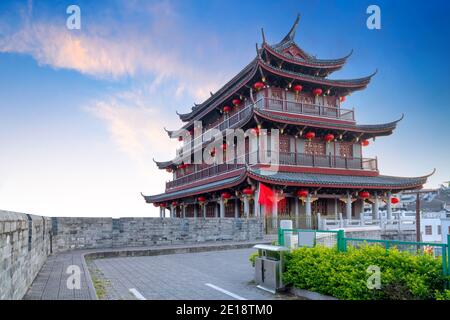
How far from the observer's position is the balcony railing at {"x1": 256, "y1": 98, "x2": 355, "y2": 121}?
1010 inches

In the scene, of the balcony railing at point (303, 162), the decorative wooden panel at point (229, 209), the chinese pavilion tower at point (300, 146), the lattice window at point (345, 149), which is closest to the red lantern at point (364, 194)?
the chinese pavilion tower at point (300, 146)

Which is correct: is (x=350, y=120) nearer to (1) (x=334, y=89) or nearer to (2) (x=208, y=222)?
(1) (x=334, y=89)

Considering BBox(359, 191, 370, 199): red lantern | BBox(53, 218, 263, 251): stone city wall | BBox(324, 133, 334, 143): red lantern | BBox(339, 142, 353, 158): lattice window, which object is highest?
BBox(324, 133, 334, 143): red lantern

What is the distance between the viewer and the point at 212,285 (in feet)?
30.5

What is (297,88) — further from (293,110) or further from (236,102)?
(236,102)

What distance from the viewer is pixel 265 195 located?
22250 millimetres

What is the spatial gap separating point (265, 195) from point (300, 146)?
5969 mm

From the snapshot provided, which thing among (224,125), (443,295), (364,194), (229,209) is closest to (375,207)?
(364,194)

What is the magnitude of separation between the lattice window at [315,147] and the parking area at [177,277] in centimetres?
1342

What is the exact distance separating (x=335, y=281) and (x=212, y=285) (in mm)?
3256

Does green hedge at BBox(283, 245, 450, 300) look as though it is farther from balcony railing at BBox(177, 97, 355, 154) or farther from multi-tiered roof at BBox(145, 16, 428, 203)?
balcony railing at BBox(177, 97, 355, 154)

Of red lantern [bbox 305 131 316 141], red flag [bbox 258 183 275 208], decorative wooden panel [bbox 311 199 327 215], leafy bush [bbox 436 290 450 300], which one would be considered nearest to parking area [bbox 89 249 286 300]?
leafy bush [bbox 436 290 450 300]

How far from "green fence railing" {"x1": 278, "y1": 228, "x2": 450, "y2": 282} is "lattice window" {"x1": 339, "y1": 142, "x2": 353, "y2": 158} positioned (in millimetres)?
19344
